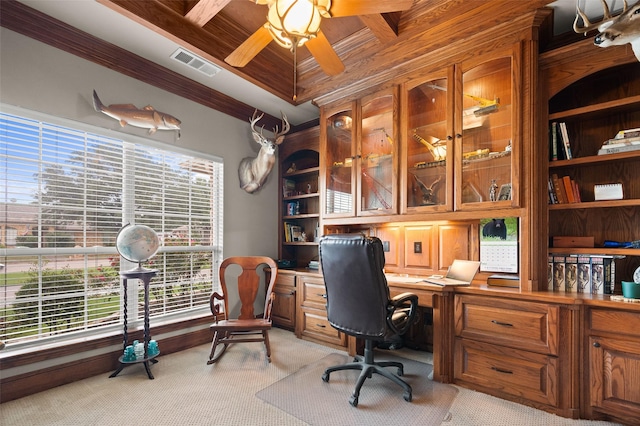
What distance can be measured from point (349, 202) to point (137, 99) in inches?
88.8

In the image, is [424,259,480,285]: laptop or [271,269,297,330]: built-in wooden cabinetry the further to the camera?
[271,269,297,330]: built-in wooden cabinetry

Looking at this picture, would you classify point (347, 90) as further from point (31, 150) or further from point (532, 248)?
point (31, 150)

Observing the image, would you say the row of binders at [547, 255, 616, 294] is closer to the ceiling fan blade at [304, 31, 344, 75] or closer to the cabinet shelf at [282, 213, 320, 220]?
the ceiling fan blade at [304, 31, 344, 75]

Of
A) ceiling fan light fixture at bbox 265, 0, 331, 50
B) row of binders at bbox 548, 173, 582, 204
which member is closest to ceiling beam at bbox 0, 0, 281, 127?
ceiling fan light fixture at bbox 265, 0, 331, 50

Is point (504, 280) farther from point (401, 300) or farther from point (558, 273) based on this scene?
point (401, 300)

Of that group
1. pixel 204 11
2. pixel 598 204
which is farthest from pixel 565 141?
pixel 204 11

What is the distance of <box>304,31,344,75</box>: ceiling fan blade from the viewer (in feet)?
6.08

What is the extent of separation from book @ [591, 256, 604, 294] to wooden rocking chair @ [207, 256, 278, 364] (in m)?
2.53

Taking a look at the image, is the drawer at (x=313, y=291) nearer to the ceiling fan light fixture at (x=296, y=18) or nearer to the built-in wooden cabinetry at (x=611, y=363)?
the built-in wooden cabinetry at (x=611, y=363)

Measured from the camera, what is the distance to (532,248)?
6.93 feet

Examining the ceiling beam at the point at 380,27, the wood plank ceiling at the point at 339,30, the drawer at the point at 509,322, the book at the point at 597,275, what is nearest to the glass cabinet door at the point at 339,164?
the wood plank ceiling at the point at 339,30

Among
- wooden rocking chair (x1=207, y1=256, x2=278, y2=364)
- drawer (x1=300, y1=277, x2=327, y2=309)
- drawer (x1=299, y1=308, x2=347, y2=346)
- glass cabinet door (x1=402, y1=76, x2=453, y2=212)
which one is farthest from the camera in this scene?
drawer (x1=300, y1=277, x2=327, y2=309)

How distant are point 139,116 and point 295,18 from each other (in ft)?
6.25

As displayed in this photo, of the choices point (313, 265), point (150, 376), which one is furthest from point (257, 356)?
point (313, 265)
